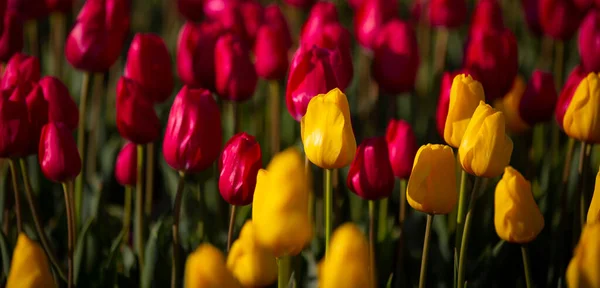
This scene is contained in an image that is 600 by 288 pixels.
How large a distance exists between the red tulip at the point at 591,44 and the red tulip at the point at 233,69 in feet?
2.07

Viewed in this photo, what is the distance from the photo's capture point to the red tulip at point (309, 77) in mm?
1237

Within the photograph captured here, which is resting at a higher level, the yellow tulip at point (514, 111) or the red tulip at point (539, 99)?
the red tulip at point (539, 99)

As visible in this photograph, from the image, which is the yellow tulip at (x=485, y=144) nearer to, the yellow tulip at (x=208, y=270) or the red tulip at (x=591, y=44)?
the yellow tulip at (x=208, y=270)

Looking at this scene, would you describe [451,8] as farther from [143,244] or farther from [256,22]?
[143,244]

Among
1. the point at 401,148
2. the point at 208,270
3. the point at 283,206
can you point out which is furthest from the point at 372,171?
the point at 208,270

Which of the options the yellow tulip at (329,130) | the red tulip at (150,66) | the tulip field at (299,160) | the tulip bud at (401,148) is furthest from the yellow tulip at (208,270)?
the red tulip at (150,66)

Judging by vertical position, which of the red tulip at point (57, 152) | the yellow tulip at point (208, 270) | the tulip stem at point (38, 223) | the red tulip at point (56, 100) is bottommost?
the tulip stem at point (38, 223)

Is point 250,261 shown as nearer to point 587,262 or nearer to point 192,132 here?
point 192,132

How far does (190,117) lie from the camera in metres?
1.21

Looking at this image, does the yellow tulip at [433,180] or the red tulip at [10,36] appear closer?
the yellow tulip at [433,180]

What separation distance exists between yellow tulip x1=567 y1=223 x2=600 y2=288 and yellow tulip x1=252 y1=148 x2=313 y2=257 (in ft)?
1.00

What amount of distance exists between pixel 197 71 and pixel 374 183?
0.45 metres

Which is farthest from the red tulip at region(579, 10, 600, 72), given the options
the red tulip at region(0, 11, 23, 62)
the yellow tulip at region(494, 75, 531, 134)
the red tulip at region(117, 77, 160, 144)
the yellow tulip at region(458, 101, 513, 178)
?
the red tulip at region(0, 11, 23, 62)

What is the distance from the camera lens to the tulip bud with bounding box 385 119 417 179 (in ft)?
4.17
